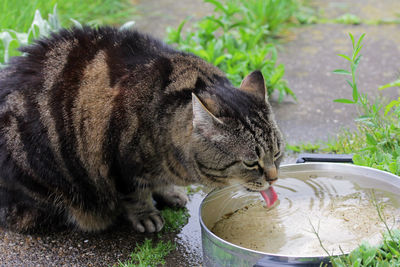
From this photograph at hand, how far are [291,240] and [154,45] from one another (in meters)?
1.31

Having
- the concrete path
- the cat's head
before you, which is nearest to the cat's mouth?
the cat's head

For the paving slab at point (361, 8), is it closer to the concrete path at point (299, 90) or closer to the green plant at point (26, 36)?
the concrete path at point (299, 90)

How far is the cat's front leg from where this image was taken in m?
2.97

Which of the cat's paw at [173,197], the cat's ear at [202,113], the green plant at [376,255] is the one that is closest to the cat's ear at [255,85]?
the cat's ear at [202,113]

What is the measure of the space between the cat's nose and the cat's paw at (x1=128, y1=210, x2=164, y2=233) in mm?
739

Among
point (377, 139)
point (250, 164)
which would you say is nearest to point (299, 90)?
point (377, 139)

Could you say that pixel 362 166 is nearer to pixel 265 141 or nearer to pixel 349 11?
pixel 265 141

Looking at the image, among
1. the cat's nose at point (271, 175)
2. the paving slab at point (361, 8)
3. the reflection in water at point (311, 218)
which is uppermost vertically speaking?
the paving slab at point (361, 8)

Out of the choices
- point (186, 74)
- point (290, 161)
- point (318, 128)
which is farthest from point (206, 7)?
point (186, 74)

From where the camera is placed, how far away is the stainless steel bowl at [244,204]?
203 centimetres

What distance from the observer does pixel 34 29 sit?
12.5 ft

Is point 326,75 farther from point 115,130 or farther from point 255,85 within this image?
point 115,130

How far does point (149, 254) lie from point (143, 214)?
282 mm

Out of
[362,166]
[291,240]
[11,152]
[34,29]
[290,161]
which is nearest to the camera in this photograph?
[291,240]
